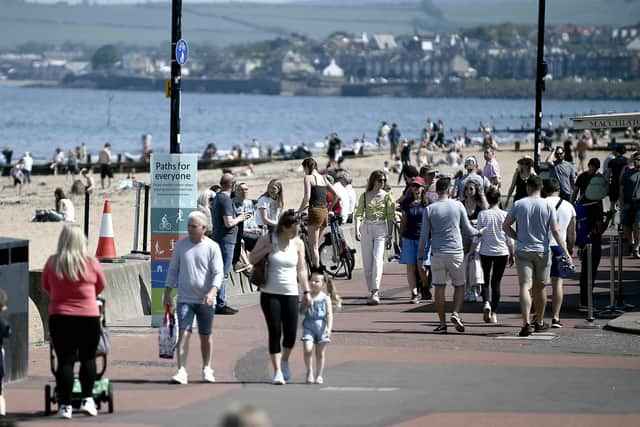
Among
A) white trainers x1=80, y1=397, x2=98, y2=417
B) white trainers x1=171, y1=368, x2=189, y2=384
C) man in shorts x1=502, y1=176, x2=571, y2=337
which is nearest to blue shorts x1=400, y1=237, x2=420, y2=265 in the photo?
man in shorts x1=502, y1=176, x2=571, y2=337

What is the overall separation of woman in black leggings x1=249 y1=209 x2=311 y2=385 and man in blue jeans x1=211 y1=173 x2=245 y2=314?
15.1 feet

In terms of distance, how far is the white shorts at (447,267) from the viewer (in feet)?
48.8

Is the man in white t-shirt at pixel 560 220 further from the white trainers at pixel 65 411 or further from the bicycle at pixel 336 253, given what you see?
the white trainers at pixel 65 411

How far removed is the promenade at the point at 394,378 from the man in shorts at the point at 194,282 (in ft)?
1.35

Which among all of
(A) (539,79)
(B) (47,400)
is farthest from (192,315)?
(A) (539,79)

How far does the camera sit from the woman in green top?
1767 cm

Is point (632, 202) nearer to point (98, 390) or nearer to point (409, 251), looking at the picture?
point (409, 251)

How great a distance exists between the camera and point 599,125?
17.1 m

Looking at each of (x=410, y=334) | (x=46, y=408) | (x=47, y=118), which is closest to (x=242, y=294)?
(x=410, y=334)

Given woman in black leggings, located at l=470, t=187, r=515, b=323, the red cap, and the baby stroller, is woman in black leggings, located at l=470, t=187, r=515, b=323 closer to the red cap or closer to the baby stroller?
the red cap

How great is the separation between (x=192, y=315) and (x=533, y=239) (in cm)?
430

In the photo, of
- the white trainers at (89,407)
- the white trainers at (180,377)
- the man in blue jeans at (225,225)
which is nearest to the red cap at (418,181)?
the man in blue jeans at (225,225)

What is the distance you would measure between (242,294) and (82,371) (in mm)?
8480

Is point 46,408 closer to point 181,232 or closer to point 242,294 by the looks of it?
point 181,232
